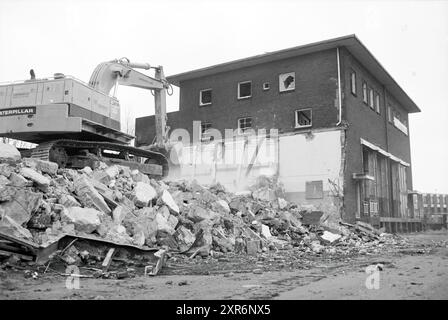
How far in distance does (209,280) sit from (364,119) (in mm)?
20345

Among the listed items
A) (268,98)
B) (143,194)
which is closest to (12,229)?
(143,194)

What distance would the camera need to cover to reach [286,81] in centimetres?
2555

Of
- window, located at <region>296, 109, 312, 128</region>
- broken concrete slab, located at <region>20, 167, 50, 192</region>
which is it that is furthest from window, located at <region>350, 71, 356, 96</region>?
broken concrete slab, located at <region>20, 167, 50, 192</region>

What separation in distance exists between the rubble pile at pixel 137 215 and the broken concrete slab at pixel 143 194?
3 centimetres

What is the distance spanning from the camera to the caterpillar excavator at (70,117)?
12969 mm

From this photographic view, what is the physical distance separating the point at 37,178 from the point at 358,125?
1853 centimetres

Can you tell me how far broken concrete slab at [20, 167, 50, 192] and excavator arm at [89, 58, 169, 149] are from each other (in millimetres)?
5761

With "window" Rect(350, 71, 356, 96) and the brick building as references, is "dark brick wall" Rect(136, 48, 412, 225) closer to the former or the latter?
the brick building

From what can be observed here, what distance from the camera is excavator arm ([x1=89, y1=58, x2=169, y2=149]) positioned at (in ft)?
49.6

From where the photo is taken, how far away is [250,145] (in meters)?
25.3

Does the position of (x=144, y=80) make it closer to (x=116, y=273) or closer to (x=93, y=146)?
(x=93, y=146)

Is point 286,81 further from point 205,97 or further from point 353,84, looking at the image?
point 205,97

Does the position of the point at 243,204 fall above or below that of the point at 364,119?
below
